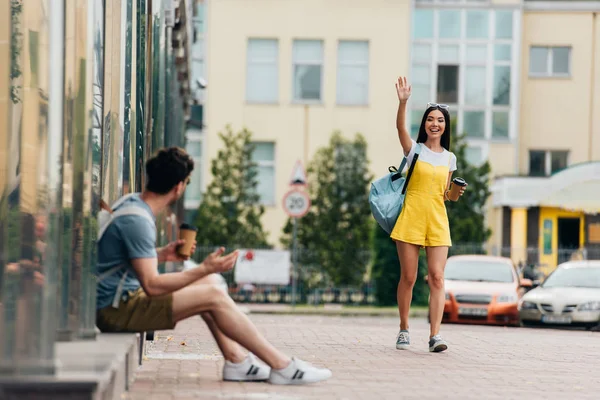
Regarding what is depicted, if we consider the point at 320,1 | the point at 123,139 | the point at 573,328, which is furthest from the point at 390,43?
the point at 123,139

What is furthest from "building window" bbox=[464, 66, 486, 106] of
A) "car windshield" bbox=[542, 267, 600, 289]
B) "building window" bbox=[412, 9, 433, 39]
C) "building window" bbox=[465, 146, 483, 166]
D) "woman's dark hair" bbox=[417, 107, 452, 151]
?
"woman's dark hair" bbox=[417, 107, 452, 151]

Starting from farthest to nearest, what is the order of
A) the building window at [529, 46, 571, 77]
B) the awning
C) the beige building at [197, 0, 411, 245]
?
the building window at [529, 46, 571, 77]
the beige building at [197, 0, 411, 245]
the awning

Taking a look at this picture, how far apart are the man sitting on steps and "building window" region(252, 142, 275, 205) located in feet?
119

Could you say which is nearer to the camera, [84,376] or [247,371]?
[84,376]

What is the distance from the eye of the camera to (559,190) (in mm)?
42875

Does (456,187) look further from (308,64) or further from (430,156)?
(308,64)

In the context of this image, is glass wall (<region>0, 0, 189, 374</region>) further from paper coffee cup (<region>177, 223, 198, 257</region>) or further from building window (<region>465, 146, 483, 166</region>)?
building window (<region>465, 146, 483, 166</region>)

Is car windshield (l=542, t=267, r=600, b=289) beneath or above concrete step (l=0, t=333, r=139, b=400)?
beneath

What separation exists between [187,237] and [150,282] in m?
0.36

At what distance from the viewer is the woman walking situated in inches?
453

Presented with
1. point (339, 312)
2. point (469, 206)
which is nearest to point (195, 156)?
point (469, 206)

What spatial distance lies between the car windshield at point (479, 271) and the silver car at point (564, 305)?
1.25 meters

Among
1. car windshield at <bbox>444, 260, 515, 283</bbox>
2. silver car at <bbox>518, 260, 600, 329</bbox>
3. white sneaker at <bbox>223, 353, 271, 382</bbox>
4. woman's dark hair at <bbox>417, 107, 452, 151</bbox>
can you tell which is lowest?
silver car at <bbox>518, 260, 600, 329</bbox>

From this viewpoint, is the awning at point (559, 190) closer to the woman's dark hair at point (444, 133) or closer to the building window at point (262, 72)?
the building window at point (262, 72)
